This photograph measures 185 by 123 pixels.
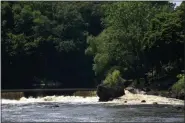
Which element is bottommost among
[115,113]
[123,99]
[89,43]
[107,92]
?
[115,113]

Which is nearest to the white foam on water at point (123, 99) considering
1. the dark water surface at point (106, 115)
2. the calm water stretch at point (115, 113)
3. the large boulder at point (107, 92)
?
the calm water stretch at point (115, 113)

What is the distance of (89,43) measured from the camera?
59375 mm

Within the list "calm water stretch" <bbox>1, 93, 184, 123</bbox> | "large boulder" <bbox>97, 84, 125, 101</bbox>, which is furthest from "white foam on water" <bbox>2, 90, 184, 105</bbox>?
"large boulder" <bbox>97, 84, 125, 101</bbox>

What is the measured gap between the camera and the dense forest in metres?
46.7

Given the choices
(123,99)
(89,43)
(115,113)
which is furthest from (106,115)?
(89,43)

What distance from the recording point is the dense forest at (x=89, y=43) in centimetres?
4672

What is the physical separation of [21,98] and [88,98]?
6253 mm

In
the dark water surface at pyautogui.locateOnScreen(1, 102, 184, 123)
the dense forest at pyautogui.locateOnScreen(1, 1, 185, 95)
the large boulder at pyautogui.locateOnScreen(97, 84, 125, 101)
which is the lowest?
the dark water surface at pyautogui.locateOnScreen(1, 102, 184, 123)

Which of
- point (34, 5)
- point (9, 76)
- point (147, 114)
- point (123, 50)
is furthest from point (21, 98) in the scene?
point (34, 5)

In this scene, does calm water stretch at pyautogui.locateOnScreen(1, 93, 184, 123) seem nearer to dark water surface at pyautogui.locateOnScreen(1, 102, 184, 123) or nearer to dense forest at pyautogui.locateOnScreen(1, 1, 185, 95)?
dark water surface at pyautogui.locateOnScreen(1, 102, 184, 123)

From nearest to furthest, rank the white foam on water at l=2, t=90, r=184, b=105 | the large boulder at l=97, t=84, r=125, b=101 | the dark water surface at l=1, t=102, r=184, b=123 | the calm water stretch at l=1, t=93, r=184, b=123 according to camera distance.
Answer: the dark water surface at l=1, t=102, r=184, b=123 < the calm water stretch at l=1, t=93, r=184, b=123 < the white foam on water at l=2, t=90, r=184, b=105 < the large boulder at l=97, t=84, r=125, b=101

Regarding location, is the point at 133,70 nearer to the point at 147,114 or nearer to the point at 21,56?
the point at 21,56

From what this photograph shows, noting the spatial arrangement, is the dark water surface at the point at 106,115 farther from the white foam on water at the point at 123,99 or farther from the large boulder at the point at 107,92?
the large boulder at the point at 107,92

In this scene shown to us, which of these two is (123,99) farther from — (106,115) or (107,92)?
(106,115)
